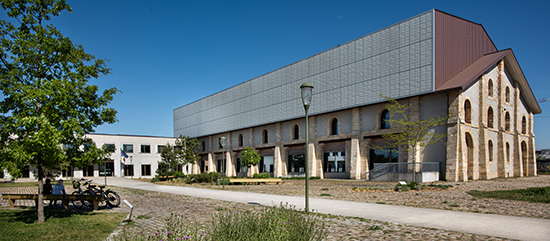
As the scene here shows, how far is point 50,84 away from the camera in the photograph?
363 inches

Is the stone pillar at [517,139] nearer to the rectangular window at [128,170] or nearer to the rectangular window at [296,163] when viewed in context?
the rectangular window at [296,163]

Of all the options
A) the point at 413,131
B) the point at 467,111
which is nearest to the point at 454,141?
the point at 467,111

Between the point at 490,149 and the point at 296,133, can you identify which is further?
the point at 296,133

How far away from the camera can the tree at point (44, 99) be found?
350 inches

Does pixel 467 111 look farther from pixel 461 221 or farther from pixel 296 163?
pixel 461 221

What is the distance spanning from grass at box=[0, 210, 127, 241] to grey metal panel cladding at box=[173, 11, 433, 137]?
27.6m

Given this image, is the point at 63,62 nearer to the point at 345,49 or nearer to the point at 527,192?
Answer: the point at 527,192

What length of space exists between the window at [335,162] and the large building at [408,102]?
119 mm

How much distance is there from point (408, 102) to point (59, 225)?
29958mm

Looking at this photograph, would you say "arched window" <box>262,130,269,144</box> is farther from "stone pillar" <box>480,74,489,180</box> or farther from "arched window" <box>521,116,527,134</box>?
"arched window" <box>521,116,527,134</box>

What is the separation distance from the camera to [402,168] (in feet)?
105

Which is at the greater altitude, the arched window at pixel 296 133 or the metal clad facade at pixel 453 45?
the metal clad facade at pixel 453 45

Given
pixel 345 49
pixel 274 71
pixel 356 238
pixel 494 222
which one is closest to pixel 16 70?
pixel 356 238

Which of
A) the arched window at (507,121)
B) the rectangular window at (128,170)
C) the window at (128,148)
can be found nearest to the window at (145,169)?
the rectangular window at (128,170)
